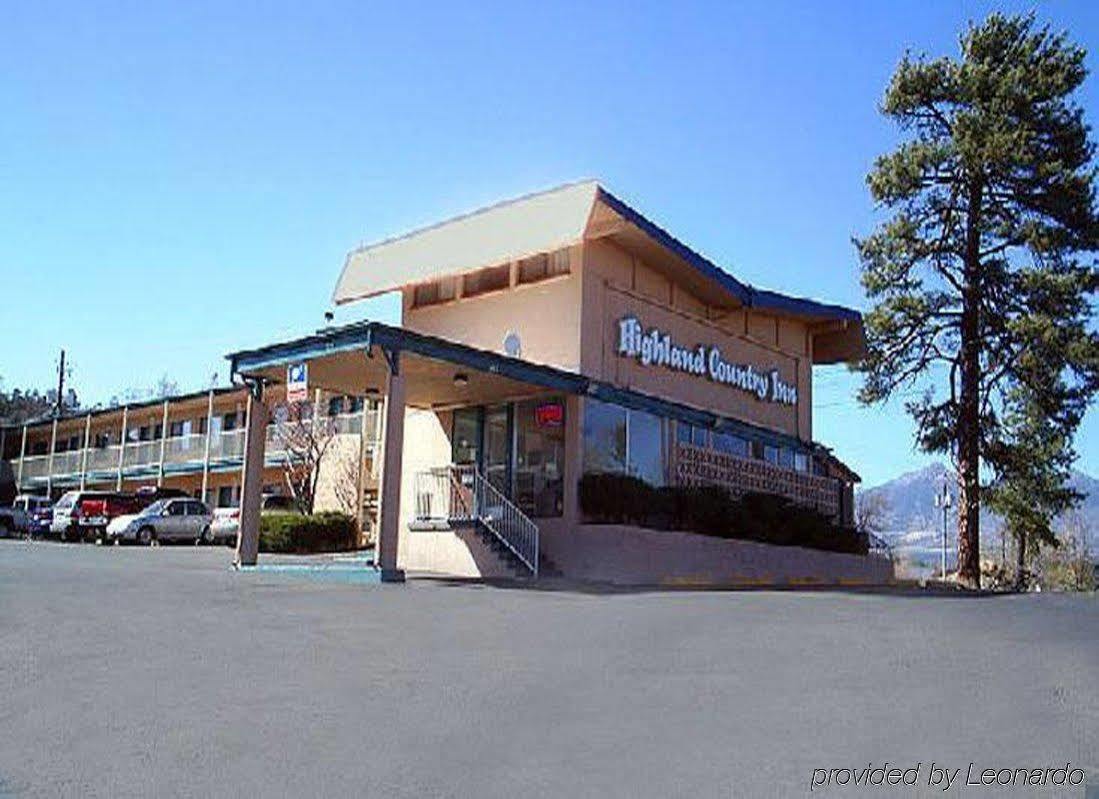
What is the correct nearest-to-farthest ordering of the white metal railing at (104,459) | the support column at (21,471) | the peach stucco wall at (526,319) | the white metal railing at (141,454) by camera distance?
the peach stucco wall at (526,319)
the white metal railing at (141,454)
the white metal railing at (104,459)
the support column at (21,471)

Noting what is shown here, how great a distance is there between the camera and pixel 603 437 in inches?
889

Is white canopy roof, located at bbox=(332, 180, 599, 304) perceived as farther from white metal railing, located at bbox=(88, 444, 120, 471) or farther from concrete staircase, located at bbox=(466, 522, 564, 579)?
white metal railing, located at bbox=(88, 444, 120, 471)

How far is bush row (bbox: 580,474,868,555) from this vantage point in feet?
71.1

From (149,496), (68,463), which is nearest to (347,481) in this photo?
(149,496)

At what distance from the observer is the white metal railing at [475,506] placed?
68.9 feet

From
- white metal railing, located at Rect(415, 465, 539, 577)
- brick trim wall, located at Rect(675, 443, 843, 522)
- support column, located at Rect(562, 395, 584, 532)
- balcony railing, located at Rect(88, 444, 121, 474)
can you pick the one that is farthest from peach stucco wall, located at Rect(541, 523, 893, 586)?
balcony railing, located at Rect(88, 444, 121, 474)

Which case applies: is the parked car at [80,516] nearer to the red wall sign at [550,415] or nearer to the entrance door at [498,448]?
the entrance door at [498,448]

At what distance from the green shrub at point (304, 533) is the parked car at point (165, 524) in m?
5.67

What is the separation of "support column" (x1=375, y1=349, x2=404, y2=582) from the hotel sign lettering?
7.05 metres

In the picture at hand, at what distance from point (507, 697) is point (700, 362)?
19364 mm

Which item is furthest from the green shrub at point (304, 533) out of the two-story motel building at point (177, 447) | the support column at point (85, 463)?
the support column at point (85, 463)

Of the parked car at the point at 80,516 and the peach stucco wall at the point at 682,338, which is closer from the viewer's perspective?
the peach stucco wall at the point at 682,338

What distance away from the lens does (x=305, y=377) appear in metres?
18.9

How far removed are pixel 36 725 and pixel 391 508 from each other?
1057 cm
